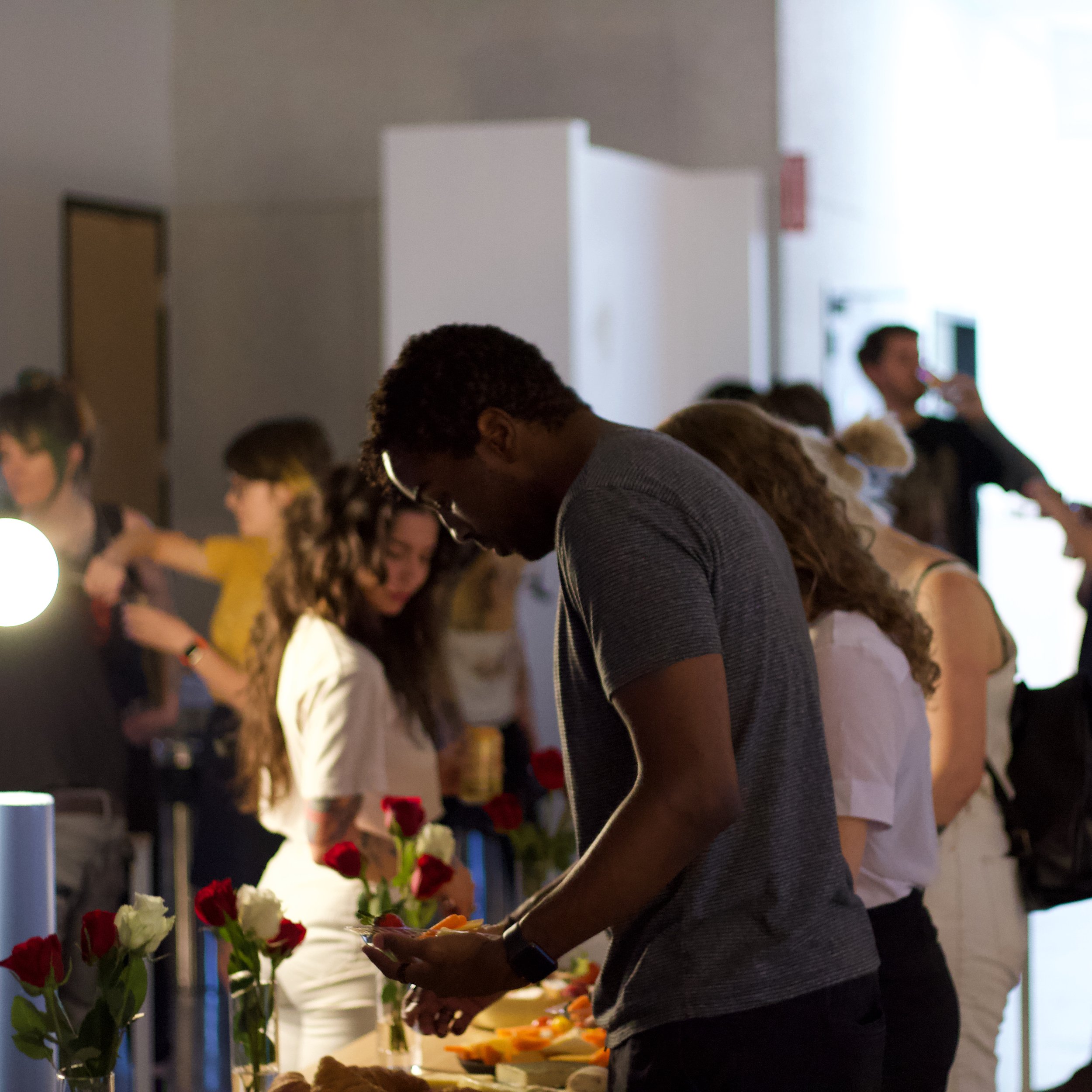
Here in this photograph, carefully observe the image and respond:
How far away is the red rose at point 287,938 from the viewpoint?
1.88m

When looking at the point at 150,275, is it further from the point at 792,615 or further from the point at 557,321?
the point at 792,615

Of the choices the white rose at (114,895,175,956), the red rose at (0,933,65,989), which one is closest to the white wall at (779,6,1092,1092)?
the white rose at (114,895,175,956)

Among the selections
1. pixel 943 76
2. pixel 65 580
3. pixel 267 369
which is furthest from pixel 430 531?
pixel 943 76

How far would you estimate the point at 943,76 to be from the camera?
861 centimetres

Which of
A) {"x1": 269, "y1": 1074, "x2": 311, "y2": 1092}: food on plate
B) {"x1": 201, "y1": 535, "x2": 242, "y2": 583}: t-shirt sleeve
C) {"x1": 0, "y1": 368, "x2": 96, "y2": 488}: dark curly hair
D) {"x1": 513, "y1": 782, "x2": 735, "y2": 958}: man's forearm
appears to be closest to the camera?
{"x1": 513, "y1": 782, "x2": 735, "y2": 958}: man's forearm

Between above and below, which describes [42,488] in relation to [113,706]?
above

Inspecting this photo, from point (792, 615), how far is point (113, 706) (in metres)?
2.18

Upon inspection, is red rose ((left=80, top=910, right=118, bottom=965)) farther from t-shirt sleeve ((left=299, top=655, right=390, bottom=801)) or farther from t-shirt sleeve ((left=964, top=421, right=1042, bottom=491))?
t-shirt sleeve ((left=964, top=421, right=1042, bottom=491))

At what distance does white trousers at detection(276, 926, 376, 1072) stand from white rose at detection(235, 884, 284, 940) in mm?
560

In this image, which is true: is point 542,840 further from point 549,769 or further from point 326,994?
point 326,994

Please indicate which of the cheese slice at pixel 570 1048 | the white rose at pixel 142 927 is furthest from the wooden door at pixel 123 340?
the white rose at pixel 142 927

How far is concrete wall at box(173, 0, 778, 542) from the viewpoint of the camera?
623 cm

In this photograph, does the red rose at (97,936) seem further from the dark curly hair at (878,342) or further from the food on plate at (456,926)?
the dark curly hair at (878,342)

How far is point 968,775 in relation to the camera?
7.60 ft
